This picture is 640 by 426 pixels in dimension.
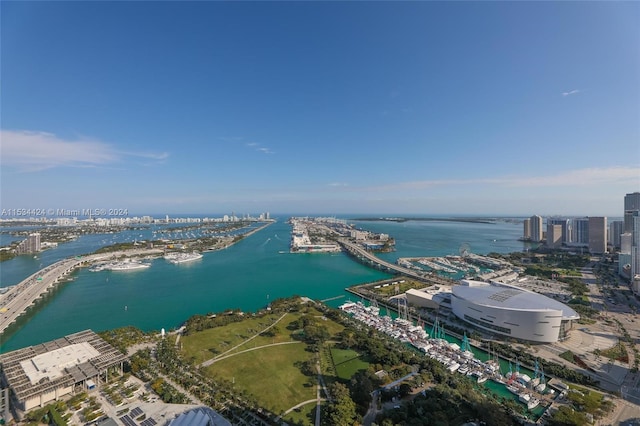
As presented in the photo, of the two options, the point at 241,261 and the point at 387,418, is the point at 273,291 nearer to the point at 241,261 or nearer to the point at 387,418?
the point at 241,261

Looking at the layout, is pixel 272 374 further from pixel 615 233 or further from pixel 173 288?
pixel 615 233

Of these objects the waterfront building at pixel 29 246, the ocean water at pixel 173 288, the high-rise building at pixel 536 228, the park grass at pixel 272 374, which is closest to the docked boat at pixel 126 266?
the ocean water at pixel 173 288

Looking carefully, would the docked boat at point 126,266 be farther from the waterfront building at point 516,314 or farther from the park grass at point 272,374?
the waterfront building at point 516,314

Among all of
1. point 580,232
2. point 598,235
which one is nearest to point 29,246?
point 598,235

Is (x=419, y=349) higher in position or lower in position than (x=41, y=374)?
lower

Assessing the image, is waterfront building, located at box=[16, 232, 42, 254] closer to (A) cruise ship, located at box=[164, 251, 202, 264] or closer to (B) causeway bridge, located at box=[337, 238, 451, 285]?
(A) cruise ship, located at box=[164, 251, 202, 264]

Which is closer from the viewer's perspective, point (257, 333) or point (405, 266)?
point (257, 333)

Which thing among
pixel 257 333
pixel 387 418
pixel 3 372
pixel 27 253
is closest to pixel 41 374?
pixel 3 372
